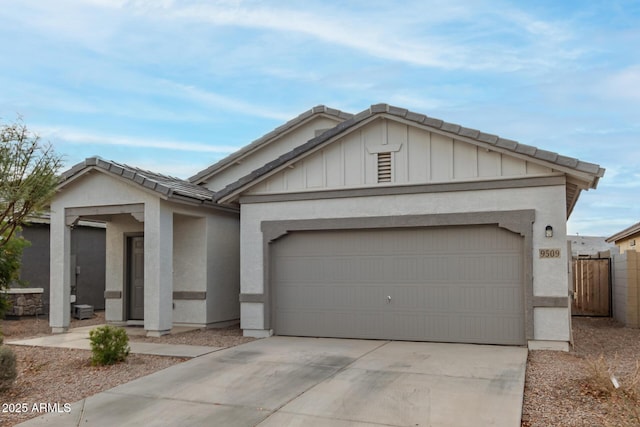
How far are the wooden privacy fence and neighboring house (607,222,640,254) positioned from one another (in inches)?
60.5

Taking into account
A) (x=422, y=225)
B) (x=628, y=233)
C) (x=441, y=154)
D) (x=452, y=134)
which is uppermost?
(x=452, y=134)

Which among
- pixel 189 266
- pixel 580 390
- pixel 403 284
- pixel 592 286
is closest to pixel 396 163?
pixel 403 284

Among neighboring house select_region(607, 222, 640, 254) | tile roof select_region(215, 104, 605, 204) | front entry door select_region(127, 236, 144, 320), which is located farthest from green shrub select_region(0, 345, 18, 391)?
neighboring house select_region(607, 222, 640, 254)

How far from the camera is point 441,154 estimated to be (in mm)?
10945

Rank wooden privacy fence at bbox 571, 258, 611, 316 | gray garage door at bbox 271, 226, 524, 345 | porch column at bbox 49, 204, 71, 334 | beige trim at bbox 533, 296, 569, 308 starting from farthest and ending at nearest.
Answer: wooden privacy fence at bbox 571, 258, 611, 316 → porch column at bbox 49, 204, 71, 334 → gray garage door at bbox 271, 226, 524, 345 → beige trim at bbox 533, 296, 569, 308

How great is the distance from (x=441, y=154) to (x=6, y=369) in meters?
8.16

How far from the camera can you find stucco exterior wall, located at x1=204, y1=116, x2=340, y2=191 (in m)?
15.6

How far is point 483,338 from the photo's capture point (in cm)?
1059

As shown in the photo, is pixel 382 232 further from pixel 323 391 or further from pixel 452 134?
pixel 323 391

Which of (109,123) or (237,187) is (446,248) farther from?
(109,123)

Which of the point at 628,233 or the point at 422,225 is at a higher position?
the point at 422,225

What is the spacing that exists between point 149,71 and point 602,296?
14476 millimetres

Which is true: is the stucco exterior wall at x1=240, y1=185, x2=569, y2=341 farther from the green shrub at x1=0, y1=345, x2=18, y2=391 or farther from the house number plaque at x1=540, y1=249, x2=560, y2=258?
the green shrub at x1=0, y1=345, x2=18, y2=391

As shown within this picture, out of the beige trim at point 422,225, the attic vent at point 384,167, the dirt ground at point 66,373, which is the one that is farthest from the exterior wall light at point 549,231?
the dirt ground at point 66,373
